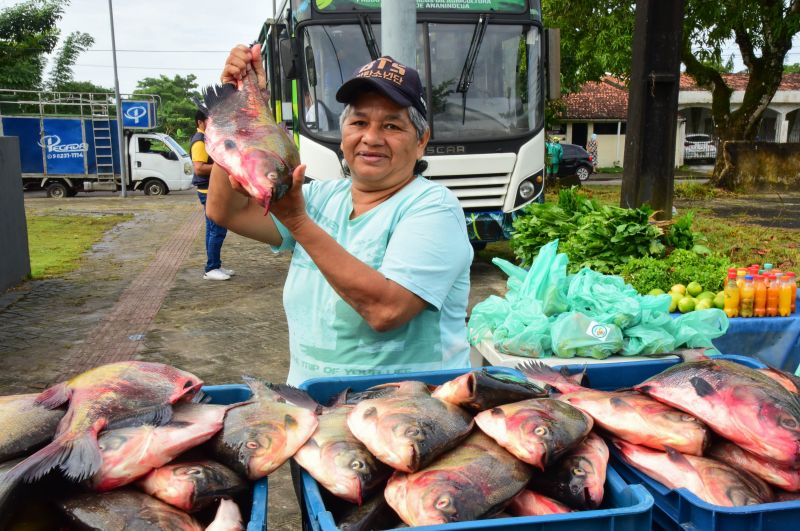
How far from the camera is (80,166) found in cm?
2278

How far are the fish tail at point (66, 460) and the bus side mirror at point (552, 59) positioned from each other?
8108 mm

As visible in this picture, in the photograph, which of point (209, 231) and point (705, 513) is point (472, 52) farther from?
point (705, 513)

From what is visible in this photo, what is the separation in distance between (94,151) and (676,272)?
71.2 feet

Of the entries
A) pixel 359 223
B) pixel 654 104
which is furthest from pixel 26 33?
pixel 359 223

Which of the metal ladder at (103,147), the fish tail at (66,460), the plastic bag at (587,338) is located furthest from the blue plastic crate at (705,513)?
the metal ladder at (103,147)

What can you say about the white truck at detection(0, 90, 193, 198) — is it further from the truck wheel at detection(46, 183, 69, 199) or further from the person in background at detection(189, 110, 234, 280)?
the person in background at detection(189, 110, 234, 280)

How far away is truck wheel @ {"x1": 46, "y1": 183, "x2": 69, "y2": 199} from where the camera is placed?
22.8 meters

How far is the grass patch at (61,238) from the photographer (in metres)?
10.6

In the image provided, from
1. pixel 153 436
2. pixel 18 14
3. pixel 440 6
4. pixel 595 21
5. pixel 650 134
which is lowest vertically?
pixel 153 436

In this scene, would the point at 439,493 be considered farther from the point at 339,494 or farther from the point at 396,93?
the point at 396,93

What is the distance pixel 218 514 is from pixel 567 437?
843mm

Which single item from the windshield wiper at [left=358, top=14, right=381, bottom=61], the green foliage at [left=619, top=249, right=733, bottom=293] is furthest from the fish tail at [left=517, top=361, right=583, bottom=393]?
the windshield wiper at [left=358, top=14, right=381, bottom=61]

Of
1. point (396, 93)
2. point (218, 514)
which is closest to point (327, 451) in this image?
point (218, 514)

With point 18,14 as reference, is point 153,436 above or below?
below
